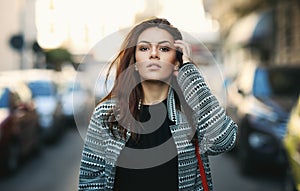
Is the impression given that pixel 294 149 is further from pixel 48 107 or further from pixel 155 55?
pixel 48 107

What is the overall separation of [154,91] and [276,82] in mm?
8575

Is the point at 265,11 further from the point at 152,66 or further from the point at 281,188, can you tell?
the point at 152,66

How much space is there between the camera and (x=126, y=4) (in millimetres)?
6262

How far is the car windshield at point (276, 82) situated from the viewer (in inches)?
435

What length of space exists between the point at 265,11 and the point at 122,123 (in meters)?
23.1

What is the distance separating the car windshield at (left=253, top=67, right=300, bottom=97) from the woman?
7.97 m

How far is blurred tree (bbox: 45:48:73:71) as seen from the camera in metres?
44.3

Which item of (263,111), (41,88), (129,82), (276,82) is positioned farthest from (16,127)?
(129,82)

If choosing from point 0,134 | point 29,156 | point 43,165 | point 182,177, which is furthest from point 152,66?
point 29,156

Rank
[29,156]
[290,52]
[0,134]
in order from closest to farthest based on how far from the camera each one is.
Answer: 1. [0,134]
2. [29,156]
3. [290,52]

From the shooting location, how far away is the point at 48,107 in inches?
641

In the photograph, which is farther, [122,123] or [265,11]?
[265,11]

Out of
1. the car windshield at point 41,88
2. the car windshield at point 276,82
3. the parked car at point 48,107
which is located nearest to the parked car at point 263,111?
the car windshield at point 276,82

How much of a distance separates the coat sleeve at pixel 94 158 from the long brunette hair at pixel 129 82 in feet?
0.20
